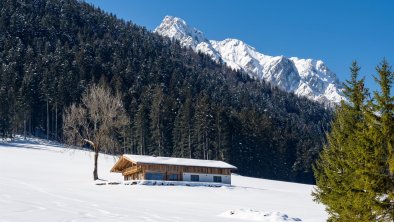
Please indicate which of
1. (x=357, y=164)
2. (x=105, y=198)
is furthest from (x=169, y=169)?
(x=357, y=164)

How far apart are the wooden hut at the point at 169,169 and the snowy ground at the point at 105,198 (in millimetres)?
2452

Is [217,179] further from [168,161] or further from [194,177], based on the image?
[168,161]

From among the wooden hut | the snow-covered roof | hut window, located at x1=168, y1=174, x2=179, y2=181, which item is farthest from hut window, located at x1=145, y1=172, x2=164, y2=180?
the snow-covered roof

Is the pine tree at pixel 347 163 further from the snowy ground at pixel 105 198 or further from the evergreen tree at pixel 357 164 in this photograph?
the snowy ground at pixel 105 198

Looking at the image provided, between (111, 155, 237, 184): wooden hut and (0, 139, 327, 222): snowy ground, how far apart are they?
245 centimetres

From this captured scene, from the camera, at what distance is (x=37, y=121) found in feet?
348

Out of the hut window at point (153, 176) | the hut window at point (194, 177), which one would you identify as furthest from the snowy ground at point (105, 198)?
the hut window at point (194, 177)

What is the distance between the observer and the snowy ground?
74.2 ft

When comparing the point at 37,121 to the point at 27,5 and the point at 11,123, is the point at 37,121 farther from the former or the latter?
the point at 27,5

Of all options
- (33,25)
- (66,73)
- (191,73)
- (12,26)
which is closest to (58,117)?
(66,73)

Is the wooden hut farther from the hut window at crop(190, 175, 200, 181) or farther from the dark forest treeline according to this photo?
the dark forest treeline

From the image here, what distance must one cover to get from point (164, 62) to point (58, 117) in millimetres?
75322

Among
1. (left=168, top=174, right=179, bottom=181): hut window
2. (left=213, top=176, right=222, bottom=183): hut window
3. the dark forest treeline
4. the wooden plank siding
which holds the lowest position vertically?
(left=213, top=176, right=222, bottom=183): hut window

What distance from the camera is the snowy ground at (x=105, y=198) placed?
74.2ft
